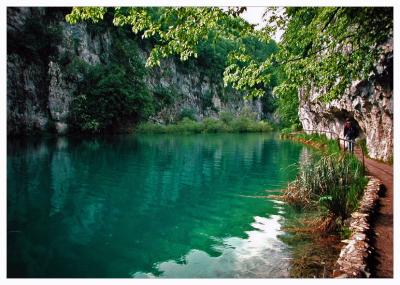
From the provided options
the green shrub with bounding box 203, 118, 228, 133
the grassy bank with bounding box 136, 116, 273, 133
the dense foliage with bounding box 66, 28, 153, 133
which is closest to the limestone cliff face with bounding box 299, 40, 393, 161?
the dense foliage with bounding box 66, 28, 153, 133

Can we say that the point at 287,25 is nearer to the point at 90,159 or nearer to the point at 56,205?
the point at 56,205

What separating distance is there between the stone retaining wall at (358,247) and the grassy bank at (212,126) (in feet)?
137

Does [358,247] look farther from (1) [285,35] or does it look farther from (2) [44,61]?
(2) [44,61]

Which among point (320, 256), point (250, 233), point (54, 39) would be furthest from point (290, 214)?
point (54, 39)

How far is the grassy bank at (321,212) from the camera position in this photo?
5.38m

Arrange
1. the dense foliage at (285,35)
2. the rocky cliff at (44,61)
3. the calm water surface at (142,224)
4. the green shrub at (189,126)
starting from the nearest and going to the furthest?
the calm water surface at (142,224)
the dense foliage at (285,35)
the rocky cliff at (44,61)
the green shrub at (189,126)

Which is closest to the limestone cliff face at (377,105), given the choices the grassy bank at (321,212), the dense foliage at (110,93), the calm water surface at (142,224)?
the grassy bank at (321,212)

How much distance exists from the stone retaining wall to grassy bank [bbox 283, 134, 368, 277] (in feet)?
0.89

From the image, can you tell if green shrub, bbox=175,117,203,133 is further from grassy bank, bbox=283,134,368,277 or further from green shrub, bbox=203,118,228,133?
grassy bank, bbox=283,134,368,277

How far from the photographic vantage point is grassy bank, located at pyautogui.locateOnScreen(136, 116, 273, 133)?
49375mm

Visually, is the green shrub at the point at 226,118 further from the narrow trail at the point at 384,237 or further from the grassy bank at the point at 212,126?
the narrow trail at the point at 384,237

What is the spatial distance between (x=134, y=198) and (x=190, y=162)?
26.6 feet

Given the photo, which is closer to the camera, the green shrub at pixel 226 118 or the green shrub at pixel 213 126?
the green shrub at pixel 213 126
